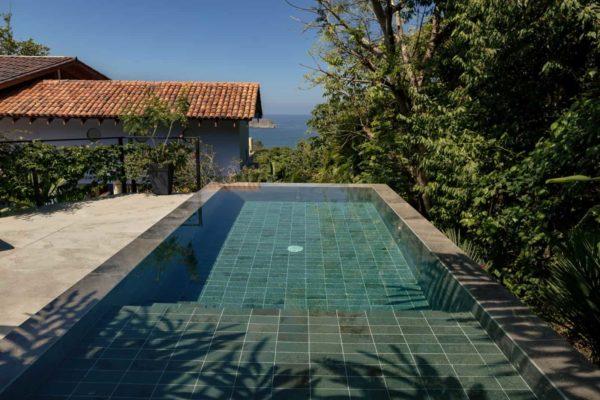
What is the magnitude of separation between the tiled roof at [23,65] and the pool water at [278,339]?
53.9 feet

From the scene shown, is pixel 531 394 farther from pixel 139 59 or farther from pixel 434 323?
pixel 139 59

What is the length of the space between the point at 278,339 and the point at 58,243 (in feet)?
14.1

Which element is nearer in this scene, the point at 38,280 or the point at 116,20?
the point at 38,280

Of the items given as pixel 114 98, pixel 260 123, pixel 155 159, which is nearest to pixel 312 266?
pixel 155 159

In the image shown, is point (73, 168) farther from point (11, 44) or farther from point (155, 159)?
point (11, 44)

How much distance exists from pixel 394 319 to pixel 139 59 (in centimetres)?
3261

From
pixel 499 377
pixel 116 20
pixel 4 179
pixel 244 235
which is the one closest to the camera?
pixel 499 377

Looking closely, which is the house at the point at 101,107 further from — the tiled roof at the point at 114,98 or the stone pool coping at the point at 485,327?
the stone pool coping at the point at 485,327

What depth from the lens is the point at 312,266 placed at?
5801 mm

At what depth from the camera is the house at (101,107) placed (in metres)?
16.4

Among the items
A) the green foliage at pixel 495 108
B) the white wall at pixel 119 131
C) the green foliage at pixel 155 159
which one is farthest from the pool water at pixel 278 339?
the white wall at pixel 119 131

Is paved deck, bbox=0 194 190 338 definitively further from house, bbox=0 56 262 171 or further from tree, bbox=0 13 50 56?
tree, bbox=0 13 50 56

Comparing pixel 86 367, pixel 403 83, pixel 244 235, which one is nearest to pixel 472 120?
pixel 403 83

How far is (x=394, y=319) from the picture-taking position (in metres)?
3.82
